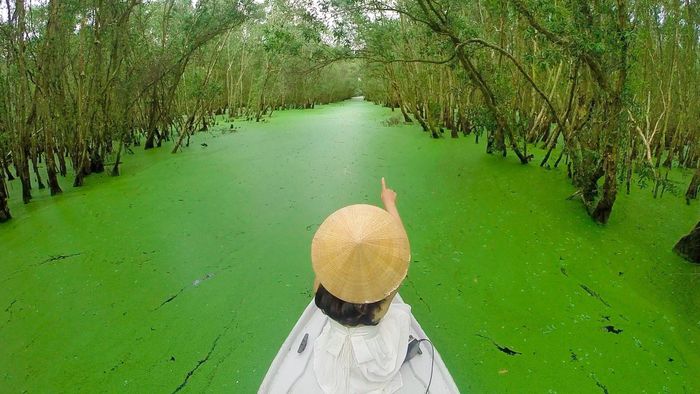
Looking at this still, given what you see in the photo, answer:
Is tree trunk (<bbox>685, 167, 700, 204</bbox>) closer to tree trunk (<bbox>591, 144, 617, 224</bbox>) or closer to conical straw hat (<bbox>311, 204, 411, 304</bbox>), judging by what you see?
tree trunk (<bbox>591, 144, 617, 224</bbox>)

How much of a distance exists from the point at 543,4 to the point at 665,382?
181 centimetres

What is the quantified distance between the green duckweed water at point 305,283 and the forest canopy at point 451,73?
0.43 meters

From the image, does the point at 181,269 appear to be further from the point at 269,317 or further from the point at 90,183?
the point at 90,183

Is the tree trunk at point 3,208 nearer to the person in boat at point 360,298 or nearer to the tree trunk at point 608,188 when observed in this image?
the person in boat at point 360,298

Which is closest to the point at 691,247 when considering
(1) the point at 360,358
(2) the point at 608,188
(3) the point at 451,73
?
(2) the point at 608,188

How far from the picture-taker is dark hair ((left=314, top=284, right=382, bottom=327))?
92cm

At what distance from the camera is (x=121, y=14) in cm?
405

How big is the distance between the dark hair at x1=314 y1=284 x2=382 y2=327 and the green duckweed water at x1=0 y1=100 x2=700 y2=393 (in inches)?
28.3

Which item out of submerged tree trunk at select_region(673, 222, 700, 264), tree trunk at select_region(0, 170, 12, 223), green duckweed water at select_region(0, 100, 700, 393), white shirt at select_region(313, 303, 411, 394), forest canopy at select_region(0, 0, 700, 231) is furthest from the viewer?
tree trunk at select_region(0, 170, 12, 223)

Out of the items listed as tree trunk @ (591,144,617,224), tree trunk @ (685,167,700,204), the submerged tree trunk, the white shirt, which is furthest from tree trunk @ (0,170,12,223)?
tree trunk @ (685,167,700,204)

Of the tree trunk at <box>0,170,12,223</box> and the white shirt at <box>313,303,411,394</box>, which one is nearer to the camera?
the white shirt at <box>313,303,411,394</box>

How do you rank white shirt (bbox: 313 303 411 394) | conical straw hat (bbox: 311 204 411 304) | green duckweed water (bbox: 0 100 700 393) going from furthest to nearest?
green duckweed water (bbox: 0 100 700 393) → white shirt (bbox: 313 303 411 394) → conical straw hat (bbox: 311 204 411 304)

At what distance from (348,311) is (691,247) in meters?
2.20

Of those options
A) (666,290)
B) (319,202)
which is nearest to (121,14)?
(319,202)
